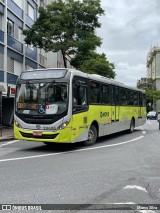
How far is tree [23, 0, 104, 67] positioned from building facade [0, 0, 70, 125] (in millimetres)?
1417

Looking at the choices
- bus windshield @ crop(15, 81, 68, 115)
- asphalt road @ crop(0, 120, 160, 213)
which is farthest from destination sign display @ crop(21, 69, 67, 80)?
asphalt road @ crop(0, 120, 160, 213)

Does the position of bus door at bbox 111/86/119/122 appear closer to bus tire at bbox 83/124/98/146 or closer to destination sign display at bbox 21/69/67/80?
bus tire at bbox 83/124/98/146

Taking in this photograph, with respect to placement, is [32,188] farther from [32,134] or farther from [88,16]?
[88,16]

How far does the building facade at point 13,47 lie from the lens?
27.9m

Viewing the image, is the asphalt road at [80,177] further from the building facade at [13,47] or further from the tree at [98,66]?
the tree at [98,66]

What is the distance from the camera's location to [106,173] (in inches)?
348

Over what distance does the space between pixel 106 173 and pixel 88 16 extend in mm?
23669

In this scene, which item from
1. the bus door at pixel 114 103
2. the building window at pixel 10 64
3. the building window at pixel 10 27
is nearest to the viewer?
the bus door at pixel 114 103

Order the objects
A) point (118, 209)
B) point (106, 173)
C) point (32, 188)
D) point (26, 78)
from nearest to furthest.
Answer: point (118, 209) < point (32, 188) < point (106, 173) < point (26, 78)

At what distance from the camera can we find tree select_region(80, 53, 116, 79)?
101ft

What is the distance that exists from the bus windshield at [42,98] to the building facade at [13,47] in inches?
406

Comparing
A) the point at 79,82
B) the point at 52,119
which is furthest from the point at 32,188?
the point at 79,82

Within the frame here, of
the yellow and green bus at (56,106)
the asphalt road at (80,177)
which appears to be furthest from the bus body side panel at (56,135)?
the asphalt road at (80,177)

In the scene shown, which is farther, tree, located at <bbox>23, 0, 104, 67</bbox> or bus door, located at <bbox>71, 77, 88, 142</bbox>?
tree, located at <bbox>23, 0, 104, 67</bbox>
